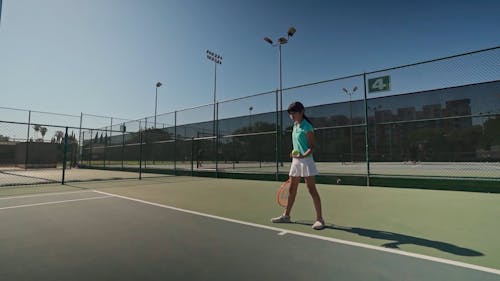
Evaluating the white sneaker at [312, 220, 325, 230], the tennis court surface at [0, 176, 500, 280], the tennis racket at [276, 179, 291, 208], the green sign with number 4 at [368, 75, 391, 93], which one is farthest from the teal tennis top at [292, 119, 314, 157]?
the green sign with number 4 at [368, 75, 391, 93]

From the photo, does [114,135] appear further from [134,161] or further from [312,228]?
[312,228]

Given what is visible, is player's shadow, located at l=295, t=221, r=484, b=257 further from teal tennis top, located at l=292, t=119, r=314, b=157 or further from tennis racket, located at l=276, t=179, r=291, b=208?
teal tennis top, located at l=292, t=119, r=314, b=157

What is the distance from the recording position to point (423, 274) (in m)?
2.05

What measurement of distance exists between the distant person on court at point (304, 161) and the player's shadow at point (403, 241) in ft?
1.29

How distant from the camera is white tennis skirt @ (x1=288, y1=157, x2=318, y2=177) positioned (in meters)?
3.47

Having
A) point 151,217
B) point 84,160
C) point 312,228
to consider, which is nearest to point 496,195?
point 312,228

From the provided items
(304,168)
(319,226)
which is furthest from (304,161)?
(319,226)

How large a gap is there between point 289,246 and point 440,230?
1991 mm

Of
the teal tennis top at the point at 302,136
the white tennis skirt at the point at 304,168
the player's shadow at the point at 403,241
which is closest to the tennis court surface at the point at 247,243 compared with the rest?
the player's shadow at the point at 403,241

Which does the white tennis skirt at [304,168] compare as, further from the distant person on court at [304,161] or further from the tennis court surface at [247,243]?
the tennis court surface at [247,243]

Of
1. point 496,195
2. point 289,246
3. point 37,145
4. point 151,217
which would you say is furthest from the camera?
point 37,145

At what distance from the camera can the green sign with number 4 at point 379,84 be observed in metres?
8.06

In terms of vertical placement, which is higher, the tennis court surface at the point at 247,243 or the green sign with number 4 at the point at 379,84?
the green sign with number 4 at the point at 379,84

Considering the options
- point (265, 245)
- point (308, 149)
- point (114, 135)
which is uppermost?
point (114, 135)
